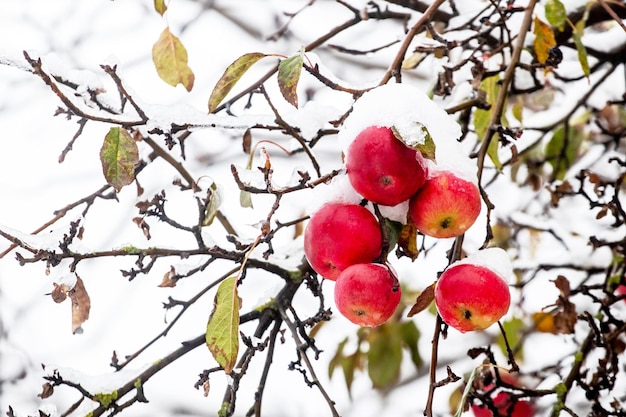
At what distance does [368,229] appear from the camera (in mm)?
1082

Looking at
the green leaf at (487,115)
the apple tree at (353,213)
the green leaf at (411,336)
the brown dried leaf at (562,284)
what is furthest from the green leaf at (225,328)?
the green leaf at (411,336)

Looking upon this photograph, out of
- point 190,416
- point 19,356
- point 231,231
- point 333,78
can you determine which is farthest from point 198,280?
point 333,78

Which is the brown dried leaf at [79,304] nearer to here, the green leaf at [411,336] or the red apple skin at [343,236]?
the red apple skin at [343,236]

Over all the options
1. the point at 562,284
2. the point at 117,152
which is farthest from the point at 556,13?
the point at 117,152

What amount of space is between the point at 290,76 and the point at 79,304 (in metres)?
0.59

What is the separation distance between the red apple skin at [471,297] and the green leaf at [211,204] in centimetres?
47

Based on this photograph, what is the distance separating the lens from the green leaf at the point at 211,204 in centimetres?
134

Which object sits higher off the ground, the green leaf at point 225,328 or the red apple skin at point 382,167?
the red apple skin at point 382,167

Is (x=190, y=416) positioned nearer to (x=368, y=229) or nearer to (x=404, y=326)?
(x=404, y=326)

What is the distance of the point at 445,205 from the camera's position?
1.06m

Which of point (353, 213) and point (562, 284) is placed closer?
point (353, 213)

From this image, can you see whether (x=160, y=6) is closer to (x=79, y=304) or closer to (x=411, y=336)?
(x=79, y=304)

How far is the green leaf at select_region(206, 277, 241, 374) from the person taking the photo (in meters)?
1.11

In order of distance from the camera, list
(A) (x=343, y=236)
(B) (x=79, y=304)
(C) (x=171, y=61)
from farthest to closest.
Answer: (C) (x=171, y=61) < (B) (x=79, y=304) < (A) (x=343, y=236)
